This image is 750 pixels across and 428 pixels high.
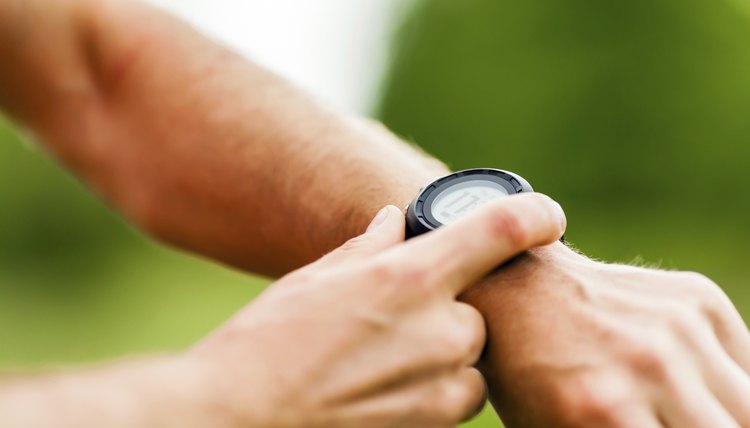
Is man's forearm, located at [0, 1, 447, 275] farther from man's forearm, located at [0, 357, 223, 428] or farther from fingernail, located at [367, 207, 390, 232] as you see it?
man's forearm, located at [0, 357, 223, 428]

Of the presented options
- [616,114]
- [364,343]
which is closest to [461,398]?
[364,343]

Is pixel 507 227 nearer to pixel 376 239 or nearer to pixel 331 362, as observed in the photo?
pixel 376 239

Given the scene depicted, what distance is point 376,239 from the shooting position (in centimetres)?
164

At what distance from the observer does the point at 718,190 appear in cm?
1734

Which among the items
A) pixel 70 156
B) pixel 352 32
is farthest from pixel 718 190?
pixel 70 156

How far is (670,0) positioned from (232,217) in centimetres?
1597

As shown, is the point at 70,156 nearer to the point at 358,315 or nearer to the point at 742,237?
the point at 358,315

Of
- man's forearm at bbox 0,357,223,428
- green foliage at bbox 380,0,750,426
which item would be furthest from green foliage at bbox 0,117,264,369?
man's forearm at bbox 0,357,223,428

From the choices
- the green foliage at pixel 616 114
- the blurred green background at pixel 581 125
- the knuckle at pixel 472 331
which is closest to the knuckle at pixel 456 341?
the knuckle at pixel 472 331

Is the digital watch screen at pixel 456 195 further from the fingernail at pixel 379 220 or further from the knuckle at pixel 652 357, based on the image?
the knuckle at pixel 652 357

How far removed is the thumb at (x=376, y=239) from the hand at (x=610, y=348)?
201 millimetres

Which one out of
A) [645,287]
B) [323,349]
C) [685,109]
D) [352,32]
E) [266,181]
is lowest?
[352,32]

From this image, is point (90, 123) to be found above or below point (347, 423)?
below

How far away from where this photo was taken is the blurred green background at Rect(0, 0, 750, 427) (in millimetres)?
16766
